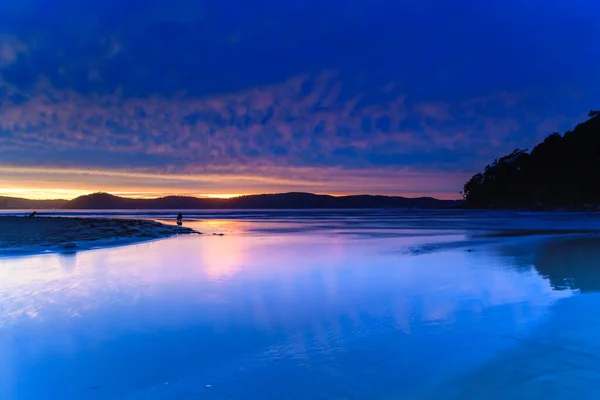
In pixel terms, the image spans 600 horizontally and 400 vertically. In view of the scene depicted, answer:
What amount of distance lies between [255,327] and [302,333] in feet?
2.68

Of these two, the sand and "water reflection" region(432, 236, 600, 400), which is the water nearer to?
"water reflection" region(432, 236, 600, 400)

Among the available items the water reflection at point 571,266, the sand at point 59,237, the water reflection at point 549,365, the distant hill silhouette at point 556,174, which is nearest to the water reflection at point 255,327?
the water reflection at point 549,365

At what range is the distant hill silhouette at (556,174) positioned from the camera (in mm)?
87188

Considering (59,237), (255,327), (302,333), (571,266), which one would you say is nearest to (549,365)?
(302,333)

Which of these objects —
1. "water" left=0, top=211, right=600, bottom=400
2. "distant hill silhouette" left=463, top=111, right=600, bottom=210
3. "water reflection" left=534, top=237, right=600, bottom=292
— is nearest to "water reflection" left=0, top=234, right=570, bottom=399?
"water" left=0, top=211, right=600, bottom=400

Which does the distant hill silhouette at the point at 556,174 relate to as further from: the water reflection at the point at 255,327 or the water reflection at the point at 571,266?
the water reflection at the point at 255,327

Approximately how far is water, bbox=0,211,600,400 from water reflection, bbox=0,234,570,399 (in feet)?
0.08

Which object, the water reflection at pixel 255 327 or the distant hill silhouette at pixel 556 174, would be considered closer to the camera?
the water reflection at pixel 255 327

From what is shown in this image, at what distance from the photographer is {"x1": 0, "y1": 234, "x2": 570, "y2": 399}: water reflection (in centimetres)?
465

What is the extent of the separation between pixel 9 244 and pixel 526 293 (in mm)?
19094

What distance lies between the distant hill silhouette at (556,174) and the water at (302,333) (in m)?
89.8

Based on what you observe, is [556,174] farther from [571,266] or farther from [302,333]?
[302,333]

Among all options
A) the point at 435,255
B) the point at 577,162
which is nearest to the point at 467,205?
the point at 577,162

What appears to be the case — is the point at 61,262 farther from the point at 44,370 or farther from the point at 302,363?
the point at 302,363
